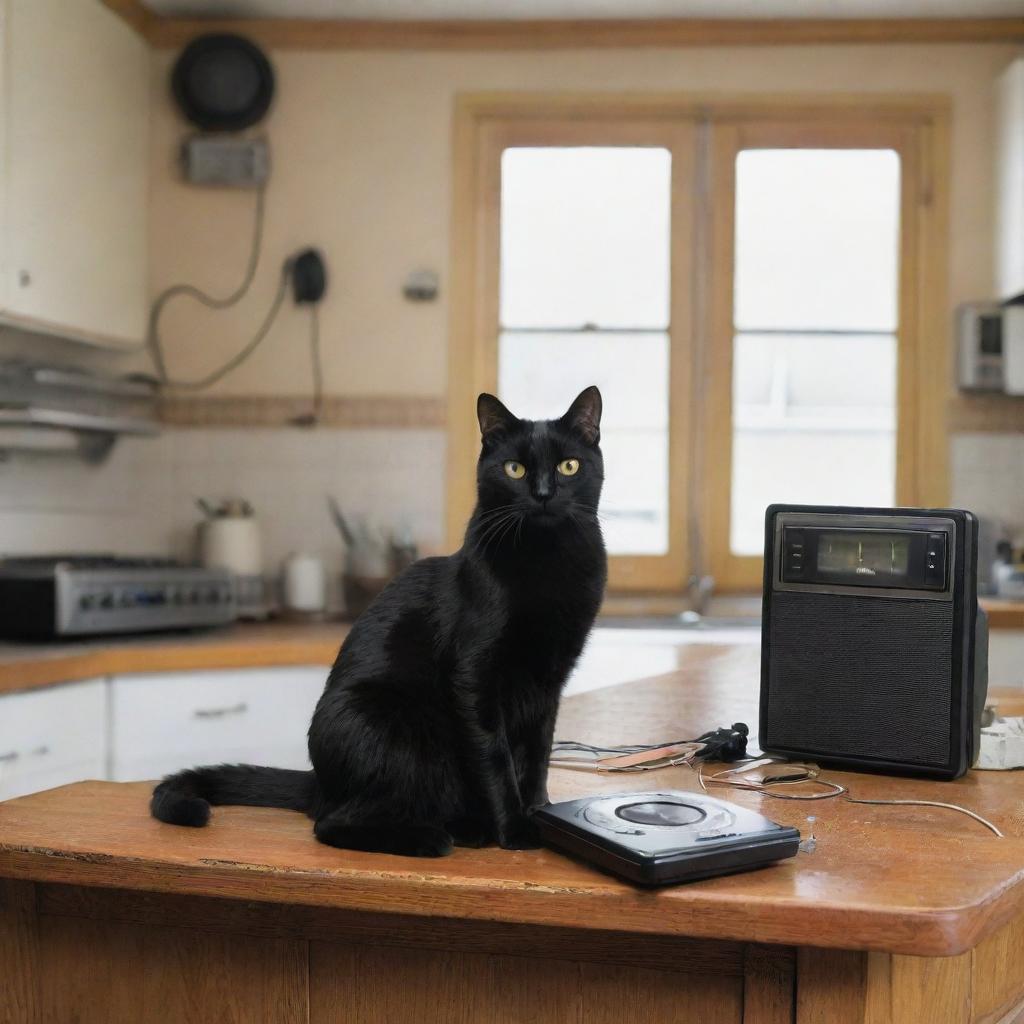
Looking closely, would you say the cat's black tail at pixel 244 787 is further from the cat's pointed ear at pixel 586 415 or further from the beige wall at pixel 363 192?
the beige wall at pixel 363 192

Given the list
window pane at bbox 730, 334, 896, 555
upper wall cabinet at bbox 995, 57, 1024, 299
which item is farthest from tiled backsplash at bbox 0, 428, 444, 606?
upper wall cabinet at bbox 995, 57, 1024, 299

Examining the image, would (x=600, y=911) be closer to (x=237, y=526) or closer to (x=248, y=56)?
(x=237, y=526)

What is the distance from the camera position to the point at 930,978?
90cm

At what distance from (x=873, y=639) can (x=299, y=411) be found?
267 cm

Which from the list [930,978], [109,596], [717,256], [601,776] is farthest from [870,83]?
[930,978]

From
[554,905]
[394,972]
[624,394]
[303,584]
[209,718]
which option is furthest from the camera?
[624,394]

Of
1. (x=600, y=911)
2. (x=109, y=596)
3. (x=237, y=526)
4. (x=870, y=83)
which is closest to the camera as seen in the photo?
(x=600, y=911)

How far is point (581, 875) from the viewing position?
2.82 ft

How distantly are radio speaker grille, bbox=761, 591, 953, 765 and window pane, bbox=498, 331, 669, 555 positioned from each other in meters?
2.37

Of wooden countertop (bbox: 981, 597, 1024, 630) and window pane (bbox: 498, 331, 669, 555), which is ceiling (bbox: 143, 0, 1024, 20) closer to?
window pane (bbox: 498, 331, 669, 555)

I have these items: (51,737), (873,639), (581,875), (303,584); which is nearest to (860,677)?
(873,639)

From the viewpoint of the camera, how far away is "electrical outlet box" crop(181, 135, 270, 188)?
12.0ft

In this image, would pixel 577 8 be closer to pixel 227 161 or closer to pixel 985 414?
pixel 227 161

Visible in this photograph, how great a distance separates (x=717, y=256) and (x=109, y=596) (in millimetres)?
2081
